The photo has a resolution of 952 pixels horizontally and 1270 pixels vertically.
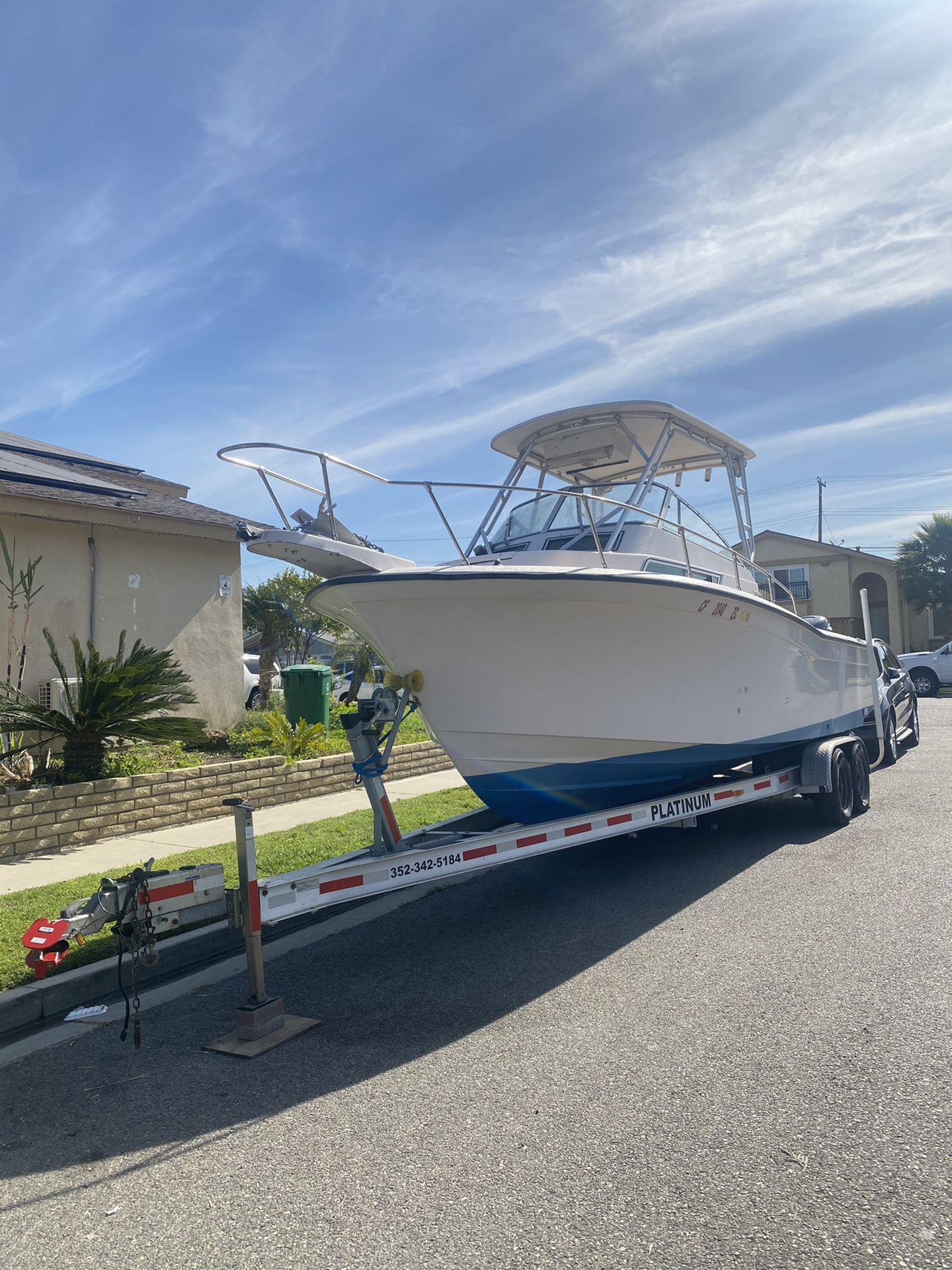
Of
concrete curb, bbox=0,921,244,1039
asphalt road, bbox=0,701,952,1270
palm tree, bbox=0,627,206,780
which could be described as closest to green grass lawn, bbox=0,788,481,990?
concrete curb, bbox=0,921,244,1039

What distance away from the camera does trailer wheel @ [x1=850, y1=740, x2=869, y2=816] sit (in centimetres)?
898

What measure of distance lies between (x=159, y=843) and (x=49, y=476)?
5136 millimetres

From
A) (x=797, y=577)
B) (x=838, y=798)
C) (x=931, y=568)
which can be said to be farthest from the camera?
(x=797, y=577)

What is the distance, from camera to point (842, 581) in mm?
36562

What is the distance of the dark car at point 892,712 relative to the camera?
1112 cm

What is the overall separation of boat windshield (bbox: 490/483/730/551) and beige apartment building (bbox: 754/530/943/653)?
2970 centimetres

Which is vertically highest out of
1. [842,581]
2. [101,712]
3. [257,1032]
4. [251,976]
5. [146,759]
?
[842,581]

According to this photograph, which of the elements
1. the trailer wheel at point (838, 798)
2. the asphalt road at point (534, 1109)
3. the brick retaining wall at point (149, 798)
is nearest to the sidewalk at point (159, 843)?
the brick retaining wall at point (149, 798)

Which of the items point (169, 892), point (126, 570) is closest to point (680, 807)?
point (169, 892)

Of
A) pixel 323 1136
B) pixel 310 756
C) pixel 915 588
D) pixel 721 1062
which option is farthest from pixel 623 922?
pixel 915 588

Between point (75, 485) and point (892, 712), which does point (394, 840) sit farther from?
point (892, 712)

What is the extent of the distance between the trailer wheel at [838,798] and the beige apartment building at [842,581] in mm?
28504

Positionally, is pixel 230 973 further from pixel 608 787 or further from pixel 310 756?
pixel 310 756

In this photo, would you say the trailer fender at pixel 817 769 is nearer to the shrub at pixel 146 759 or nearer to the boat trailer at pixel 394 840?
the boat trailer at pixel 394 840
